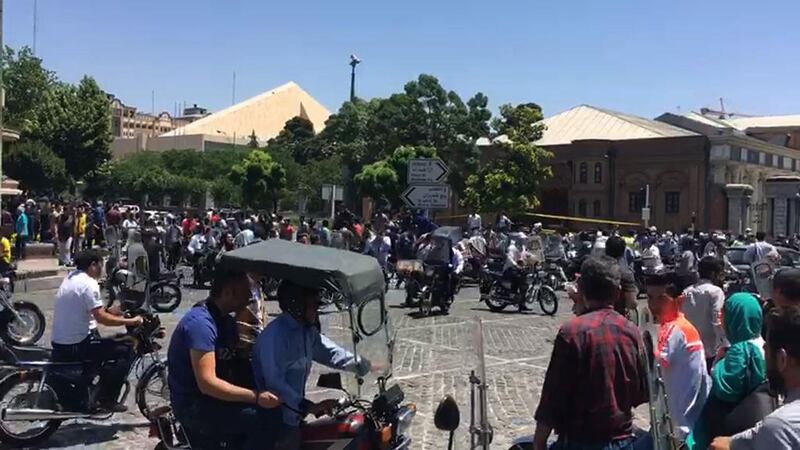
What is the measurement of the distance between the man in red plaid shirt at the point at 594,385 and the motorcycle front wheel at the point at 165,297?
44.1ft

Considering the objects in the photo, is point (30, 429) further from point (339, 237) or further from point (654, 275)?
point (339, 237)

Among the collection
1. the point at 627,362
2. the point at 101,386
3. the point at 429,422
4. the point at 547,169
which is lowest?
the point at 429,422

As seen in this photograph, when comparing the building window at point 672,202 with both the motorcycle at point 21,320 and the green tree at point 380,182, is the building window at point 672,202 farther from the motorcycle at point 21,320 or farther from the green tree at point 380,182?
the motorcycle at point 21,320

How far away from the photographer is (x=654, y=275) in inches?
219

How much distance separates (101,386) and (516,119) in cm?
4582

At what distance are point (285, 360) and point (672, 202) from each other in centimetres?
5152

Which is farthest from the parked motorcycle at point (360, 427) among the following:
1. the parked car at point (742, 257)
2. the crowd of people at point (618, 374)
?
the parked car at point (742, 257)

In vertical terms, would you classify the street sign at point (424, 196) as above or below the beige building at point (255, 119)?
below

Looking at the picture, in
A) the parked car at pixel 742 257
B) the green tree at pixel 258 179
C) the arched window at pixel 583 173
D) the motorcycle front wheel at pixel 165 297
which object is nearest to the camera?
the motorcycle front wheel at pixel 165 297

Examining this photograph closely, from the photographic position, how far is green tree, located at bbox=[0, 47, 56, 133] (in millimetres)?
56244

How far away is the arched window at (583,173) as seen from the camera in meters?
55.9

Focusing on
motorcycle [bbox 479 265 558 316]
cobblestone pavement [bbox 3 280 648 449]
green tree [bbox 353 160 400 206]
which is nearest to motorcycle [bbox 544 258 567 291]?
cobblestone pavement [bbox 3 280 648 449]

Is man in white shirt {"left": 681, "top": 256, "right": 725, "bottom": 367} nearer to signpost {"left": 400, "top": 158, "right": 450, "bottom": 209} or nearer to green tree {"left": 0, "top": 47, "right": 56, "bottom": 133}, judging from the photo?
signpost {"left": 400, "top": 158, "right": 450, "bottom": 209}

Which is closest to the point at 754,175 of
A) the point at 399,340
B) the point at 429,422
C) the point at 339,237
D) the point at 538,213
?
the point at 538,213
